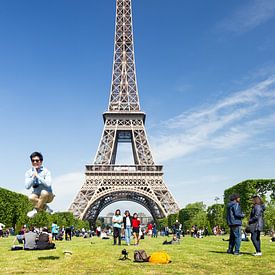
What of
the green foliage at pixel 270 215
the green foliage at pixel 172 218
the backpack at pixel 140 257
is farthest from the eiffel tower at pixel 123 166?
the backpack at pixel 140 257

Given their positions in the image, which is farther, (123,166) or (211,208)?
(123,166)

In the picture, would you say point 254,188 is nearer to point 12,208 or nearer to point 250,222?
point 12,208

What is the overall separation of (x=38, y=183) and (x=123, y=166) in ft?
188

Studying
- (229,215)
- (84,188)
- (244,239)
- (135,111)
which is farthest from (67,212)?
(229,215)

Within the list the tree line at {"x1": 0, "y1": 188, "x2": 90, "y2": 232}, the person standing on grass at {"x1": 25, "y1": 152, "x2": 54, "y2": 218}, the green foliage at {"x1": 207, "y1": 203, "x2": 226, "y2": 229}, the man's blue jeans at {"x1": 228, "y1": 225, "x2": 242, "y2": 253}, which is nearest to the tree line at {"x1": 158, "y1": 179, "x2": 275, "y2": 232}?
the green foliage at {"x1": 207, "y1": 203, "x2": 226, "y2": 229}

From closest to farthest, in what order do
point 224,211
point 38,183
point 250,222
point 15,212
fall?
point 38,183
point 250,222
point 15,212
point 224,211

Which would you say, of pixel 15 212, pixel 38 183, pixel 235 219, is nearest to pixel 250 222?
pixel 235 219

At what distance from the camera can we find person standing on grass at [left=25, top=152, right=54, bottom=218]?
8242 mm

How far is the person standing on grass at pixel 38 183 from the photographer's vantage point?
8242mm

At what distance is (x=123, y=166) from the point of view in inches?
2571

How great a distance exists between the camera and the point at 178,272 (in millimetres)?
7734

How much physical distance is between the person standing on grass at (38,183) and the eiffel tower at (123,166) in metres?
50.1

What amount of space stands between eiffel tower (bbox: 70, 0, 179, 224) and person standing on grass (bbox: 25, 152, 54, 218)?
5007 centimetres

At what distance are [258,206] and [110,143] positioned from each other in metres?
54.2
